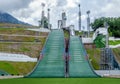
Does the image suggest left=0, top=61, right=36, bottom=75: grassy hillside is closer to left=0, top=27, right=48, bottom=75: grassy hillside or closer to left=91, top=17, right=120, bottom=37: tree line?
left=0, top=27, right=48, bottom=75: grassy hillside

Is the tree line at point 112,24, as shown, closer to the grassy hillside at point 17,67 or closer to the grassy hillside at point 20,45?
the grassy hillside at point 20,45

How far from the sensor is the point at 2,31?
8075 cm

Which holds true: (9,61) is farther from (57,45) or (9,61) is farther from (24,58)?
(57,45)

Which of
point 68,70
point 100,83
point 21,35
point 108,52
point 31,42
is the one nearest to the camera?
point 100,83

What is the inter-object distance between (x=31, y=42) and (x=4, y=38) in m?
6.74

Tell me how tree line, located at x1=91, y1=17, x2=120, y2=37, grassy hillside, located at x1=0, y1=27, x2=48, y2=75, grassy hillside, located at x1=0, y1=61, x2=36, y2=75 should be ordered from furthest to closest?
tree line, located at x1=91, y1=17, x2=120, y2=37 < grassy hillside, located at x1=0, y1=27, x2=48, y2=75 < grassy hillside, located at x1=0, y1=61, x2=36, y2=75

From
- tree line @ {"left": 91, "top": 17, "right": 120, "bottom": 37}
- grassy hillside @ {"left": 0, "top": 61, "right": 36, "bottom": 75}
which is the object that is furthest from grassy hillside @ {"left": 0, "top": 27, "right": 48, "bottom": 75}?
tree line @ {"left": 91, "top": 17, "right": 120, "bottom": 37}

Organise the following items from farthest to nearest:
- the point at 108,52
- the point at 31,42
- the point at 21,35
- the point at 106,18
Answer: the point at 106,18 → the point at 21,35 → the point at 31,42 → the point at 108,52

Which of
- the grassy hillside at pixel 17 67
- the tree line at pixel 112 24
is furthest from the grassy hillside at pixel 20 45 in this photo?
the tree line at pixel 112 24

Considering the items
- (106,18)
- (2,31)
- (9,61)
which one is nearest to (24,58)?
(9,61)

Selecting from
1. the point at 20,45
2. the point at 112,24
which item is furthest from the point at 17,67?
the point at 112,24

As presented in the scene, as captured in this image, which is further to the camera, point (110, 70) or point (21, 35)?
point (21, 35)

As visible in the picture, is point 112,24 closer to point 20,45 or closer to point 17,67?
point 20,45

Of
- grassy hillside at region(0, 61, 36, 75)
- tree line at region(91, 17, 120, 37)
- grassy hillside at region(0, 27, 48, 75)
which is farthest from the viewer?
tree line at region(91, 17, 120, 37)
